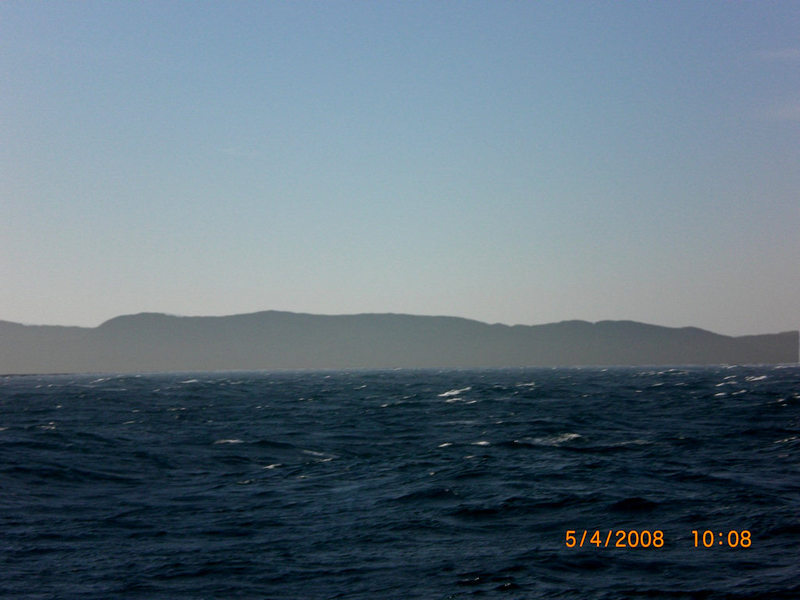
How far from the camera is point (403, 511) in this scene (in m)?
24.0

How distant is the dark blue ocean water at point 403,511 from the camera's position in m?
16.7

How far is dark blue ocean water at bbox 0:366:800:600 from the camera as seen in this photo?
16656mm

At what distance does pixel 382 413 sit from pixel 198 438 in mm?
21440

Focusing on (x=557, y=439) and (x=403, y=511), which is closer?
(x=403, y=511)

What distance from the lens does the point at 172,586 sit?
16.6 metres

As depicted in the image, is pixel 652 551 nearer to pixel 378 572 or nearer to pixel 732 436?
pixel 378 572
